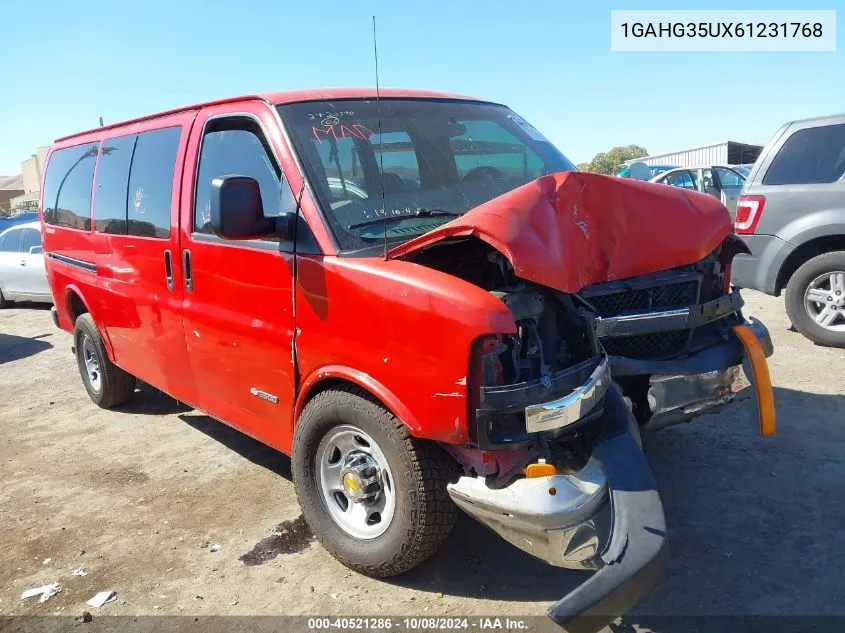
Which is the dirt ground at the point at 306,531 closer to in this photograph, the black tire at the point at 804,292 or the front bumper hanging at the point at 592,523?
the front bumper hanging at the point at 592,523

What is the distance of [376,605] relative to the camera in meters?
2.96

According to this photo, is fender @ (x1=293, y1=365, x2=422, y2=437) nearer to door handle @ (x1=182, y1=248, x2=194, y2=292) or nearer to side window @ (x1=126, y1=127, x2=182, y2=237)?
door handle @ (x1=182, y1=248, x2=194, y2=292)

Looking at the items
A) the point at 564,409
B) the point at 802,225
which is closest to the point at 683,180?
the point at 802,225

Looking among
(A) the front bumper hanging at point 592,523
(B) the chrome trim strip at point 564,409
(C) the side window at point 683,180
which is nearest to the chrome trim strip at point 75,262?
(A) the front bumper hanging at point 592,523

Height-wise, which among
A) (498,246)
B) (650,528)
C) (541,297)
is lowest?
(650,528)

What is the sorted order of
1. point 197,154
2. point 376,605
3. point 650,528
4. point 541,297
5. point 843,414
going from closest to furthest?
point 650,528
point 541,297
point 376,605
point 197,154
point 843,414

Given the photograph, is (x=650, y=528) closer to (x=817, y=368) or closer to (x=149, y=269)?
(x=149, y=269)

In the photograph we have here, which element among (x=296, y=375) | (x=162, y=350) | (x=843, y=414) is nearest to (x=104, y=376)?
(x=162, y=350)

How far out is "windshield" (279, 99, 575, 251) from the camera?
3.20 m

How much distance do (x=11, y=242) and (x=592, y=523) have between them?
43.2 feet

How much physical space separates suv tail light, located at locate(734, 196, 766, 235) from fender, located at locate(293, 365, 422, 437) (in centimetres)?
531

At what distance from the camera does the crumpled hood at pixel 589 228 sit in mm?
2590

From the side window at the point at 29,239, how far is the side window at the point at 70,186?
6696mm

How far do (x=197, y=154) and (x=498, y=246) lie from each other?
2.22 m
